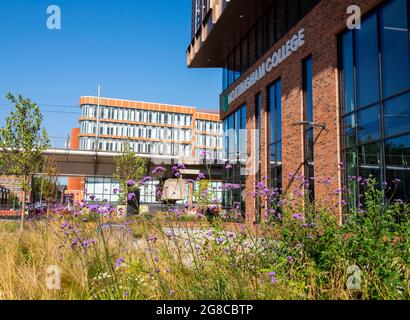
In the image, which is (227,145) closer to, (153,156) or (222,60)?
(222,60)

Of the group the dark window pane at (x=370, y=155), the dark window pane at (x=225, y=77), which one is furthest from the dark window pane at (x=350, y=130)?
the dark window pane at (x=225, y=77)

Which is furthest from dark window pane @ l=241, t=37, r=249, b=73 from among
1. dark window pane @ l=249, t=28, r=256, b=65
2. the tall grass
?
the tall grass

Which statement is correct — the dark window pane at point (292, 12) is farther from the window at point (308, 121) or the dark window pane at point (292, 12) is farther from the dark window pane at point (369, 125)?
the dark window pane at point (369, 125)

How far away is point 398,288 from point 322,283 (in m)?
0.73

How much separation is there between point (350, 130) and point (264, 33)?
847cm

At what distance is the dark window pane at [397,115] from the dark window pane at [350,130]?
136cm

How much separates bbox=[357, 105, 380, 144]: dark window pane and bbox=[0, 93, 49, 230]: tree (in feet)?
39.7

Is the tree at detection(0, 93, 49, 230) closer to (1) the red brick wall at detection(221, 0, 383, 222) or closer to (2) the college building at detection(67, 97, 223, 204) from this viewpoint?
(1) the red brick wall at detection(221, 0, 383, 222)

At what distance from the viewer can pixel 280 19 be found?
1747 centimetres

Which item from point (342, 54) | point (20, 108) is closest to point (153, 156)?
point (20, 108)

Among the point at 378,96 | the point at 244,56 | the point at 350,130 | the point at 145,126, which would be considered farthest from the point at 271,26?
the point at 145,126

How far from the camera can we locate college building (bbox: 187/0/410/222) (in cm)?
1066

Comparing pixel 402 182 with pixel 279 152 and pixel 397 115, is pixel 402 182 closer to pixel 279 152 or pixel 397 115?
pixel 397 115

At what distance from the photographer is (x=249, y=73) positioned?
20.7 meters
